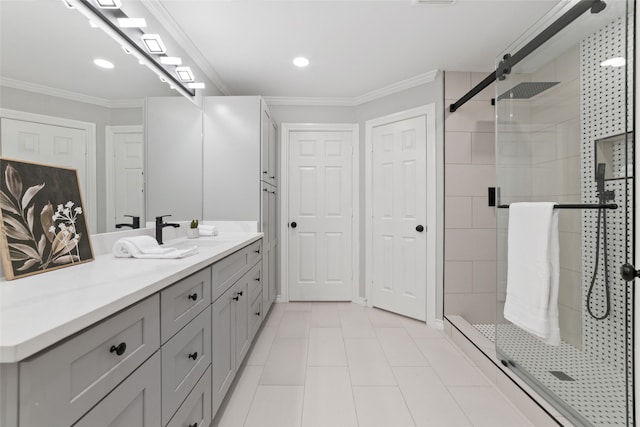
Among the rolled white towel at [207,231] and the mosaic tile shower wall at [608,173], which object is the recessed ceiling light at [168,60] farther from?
the mosaic tile shower wall at [608,173]

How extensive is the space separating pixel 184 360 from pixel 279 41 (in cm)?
224

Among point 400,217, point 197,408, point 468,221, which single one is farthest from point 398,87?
point 197,408

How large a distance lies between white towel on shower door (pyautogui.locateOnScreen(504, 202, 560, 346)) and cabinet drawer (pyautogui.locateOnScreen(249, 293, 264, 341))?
1.69 metres

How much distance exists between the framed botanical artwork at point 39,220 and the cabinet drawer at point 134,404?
1.87 ft

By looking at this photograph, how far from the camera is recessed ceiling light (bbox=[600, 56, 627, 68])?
4.09ft

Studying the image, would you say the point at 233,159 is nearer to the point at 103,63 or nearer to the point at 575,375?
the point at 103,63

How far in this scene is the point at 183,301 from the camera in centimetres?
112

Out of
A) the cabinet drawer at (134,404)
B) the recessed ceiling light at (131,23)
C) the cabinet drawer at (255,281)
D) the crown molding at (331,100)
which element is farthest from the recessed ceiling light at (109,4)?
the crown molding at (331,100)

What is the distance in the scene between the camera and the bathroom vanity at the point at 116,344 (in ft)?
1.79

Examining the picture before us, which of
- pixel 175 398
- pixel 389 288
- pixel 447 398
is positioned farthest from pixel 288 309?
pixel 175 398

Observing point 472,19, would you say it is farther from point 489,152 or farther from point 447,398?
point 447,398

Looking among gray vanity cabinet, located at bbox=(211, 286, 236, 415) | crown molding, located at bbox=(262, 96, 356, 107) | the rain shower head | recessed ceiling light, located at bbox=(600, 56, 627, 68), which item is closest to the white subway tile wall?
the rain shower head

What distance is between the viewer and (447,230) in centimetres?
273

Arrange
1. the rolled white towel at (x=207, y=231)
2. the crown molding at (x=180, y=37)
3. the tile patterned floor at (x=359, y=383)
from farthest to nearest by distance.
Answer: the rolled white towel at (x=207, y=231), the crown molding at (x=180, y=37), the tile patterned floor at (x=359, y=383)
